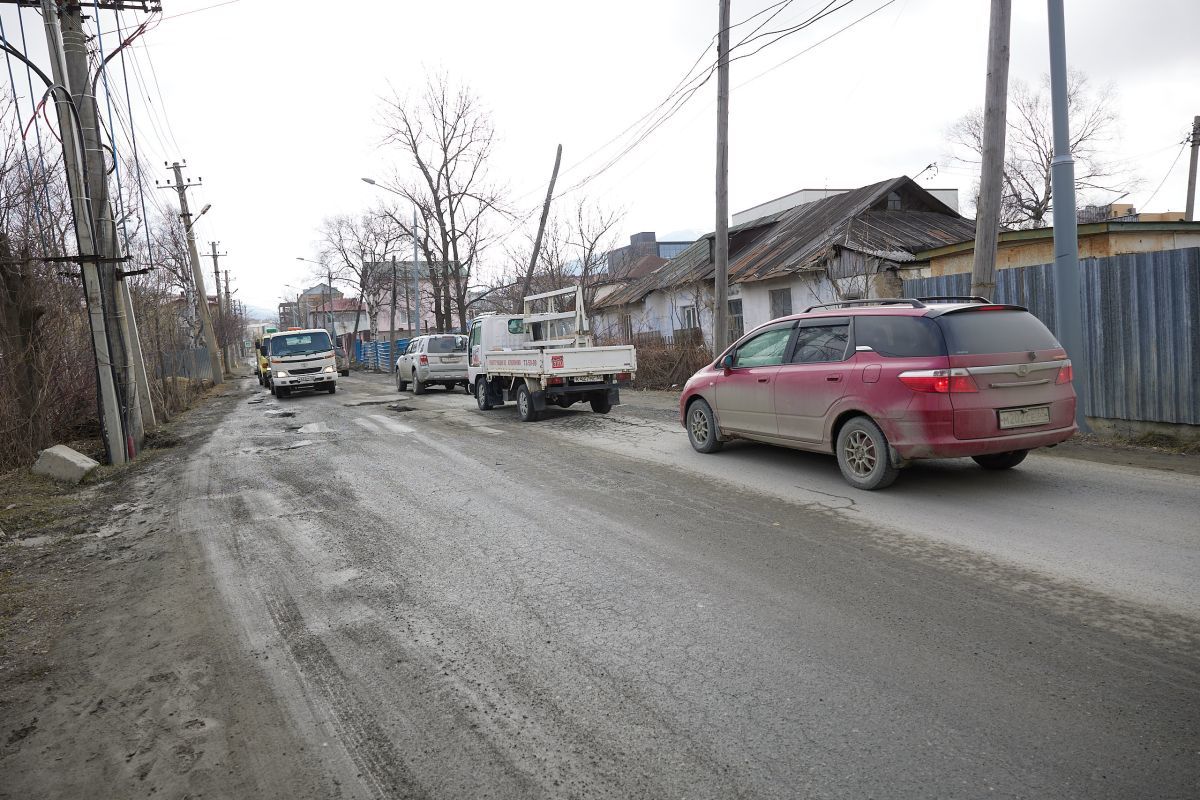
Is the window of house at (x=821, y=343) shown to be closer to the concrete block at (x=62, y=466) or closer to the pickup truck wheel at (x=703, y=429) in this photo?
the pickup truck wheel at (x=703, y=429)

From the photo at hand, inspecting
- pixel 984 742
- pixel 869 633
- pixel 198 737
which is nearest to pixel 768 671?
pixel 869 633

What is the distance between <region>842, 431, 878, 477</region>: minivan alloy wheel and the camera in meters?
6.76

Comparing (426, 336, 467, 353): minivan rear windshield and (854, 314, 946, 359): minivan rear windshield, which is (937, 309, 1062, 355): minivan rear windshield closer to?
(854, 314, 946, 359): minivan rear windshield

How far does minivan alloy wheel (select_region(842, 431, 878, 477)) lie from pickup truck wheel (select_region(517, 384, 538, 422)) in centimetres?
766

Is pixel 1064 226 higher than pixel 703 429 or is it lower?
higher

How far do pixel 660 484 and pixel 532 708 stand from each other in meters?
4.49

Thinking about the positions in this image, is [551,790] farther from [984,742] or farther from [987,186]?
[987,186]

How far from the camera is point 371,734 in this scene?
304 centimetres

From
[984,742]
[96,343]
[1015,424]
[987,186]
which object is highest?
[987,186]

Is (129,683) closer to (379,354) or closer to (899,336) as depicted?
(899,336)

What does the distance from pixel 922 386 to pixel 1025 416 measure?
1029mm

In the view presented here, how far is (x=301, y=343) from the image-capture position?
2383 cm

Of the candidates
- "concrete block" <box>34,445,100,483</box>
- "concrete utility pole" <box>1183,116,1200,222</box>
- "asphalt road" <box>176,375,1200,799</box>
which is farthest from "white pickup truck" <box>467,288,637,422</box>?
"concrete utility pole" <box>1183,116,1200,222</box>

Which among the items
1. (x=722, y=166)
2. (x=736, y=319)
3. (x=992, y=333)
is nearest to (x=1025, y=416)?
(x=992, y=333)
